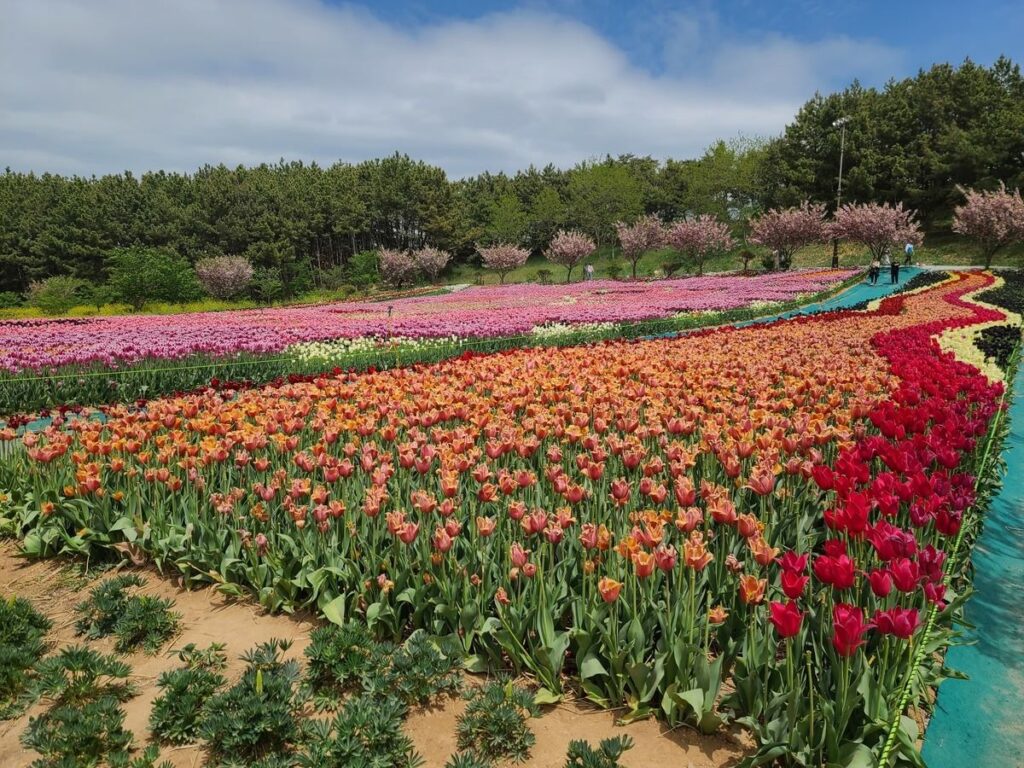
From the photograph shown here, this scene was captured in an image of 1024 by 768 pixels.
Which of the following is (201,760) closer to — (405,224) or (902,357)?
(902,357)

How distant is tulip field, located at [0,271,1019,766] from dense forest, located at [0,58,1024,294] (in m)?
43.7

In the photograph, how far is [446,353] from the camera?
11.7 m

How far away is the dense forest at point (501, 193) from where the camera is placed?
48.4m

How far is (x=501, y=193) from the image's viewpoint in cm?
7612

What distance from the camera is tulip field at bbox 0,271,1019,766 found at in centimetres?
239

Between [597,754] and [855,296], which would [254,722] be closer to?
[597,754]

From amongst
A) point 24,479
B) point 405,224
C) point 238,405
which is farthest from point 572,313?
point 405,224

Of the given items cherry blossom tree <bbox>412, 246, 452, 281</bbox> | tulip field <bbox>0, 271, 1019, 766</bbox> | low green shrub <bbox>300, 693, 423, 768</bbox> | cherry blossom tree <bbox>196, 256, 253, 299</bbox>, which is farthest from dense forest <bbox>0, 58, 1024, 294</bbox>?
low green shrub <bbox>300, 693, 423, 768</bbox>

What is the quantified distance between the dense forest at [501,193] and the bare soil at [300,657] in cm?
4515

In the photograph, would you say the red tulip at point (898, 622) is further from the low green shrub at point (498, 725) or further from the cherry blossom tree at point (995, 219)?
the cherry blossom tree at point (995, 219)

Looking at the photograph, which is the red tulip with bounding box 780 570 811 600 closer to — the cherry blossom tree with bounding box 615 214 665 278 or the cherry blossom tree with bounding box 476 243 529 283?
the cherry blossom tree with bounding box 615 214 665 278

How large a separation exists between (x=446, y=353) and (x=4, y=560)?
7.97m

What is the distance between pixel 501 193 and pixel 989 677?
77.2 meters

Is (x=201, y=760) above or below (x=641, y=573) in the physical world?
below
